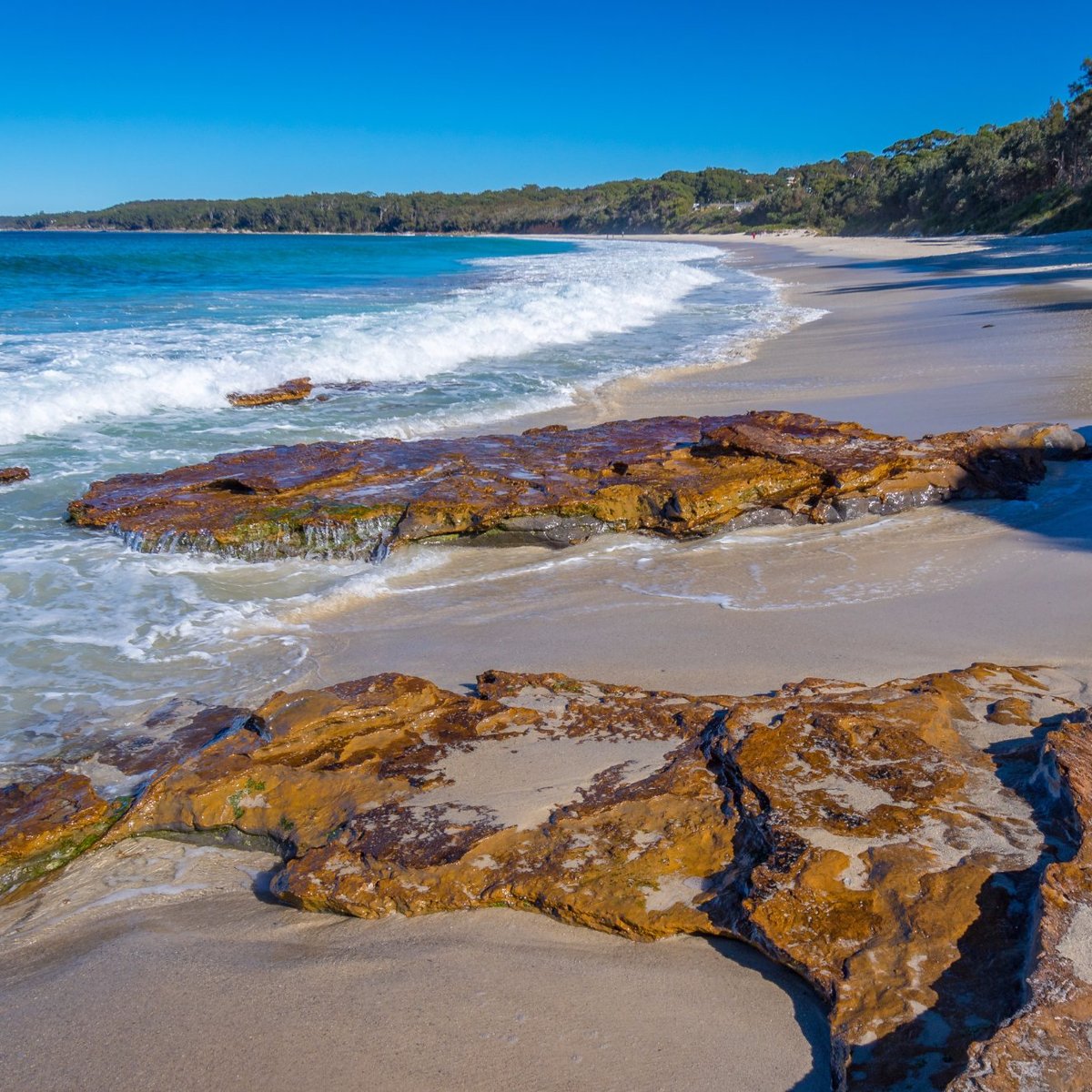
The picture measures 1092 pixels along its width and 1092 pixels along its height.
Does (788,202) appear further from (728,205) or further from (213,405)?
(213,405)

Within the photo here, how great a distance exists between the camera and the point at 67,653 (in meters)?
4.54

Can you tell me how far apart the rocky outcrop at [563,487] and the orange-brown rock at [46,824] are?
8.99 feet

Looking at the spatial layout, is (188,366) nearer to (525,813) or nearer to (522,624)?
(522,624)

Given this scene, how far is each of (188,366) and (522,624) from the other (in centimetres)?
895

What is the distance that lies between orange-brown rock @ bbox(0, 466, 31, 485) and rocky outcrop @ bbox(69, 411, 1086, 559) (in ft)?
4.14

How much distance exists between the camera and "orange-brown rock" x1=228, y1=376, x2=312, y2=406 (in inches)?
438

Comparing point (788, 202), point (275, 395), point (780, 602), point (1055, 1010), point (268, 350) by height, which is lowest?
point (780, 602)

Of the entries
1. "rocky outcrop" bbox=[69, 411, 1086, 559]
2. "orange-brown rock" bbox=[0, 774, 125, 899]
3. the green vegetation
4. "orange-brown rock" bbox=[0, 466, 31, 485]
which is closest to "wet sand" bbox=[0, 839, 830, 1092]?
"orange-brown rock" bbox=[0, 774, 125, 899]

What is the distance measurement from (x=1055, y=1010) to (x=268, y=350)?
13.8 metres

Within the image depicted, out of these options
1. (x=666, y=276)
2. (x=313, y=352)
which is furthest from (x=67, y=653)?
(x=666, y=276)

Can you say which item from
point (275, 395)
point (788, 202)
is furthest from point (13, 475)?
point (788, 202)

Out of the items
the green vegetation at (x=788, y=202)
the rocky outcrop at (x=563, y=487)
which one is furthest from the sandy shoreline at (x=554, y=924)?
the green vegetation at (x=788, y=202)

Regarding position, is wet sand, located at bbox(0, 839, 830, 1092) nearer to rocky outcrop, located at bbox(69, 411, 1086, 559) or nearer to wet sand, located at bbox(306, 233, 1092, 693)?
wet sand, located at bbox(306, 233, 1092, 693)

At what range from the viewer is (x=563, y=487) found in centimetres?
625
